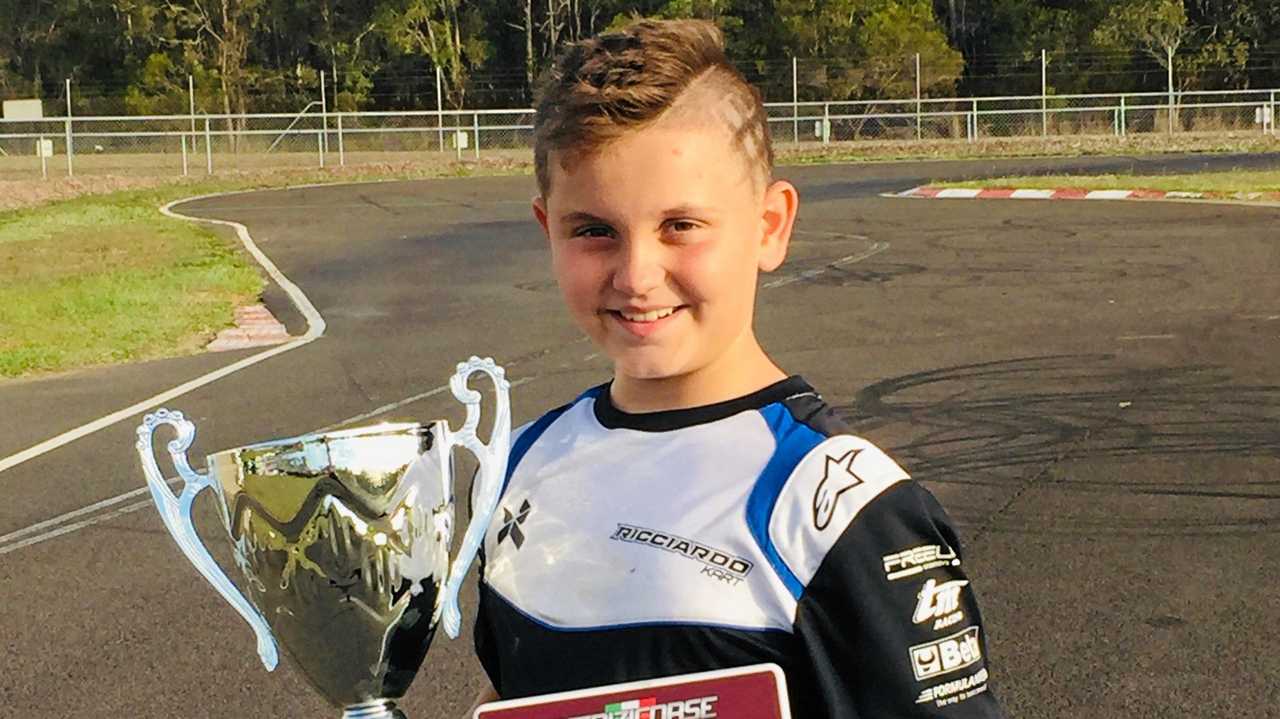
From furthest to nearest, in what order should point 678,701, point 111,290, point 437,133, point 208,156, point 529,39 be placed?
point 529,39, point 437,133, point 208,156, point 111,290, point 678,701

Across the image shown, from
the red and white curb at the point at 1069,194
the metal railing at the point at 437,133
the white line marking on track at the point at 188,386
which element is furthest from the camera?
the metal railing at the point at 437,133

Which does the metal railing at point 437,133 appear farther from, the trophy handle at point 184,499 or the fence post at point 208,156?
the trophy handle at point 184,499

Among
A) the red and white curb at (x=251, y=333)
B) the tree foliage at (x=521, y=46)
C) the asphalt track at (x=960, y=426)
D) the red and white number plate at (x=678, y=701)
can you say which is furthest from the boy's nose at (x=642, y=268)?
the tree foliage at (x=521, y=46)

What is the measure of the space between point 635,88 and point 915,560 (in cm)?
61

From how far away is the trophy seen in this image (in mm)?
2148

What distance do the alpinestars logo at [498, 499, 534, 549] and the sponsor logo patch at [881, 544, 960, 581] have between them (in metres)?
0.49

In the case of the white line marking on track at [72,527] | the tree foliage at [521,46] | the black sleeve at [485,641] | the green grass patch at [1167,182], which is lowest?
the white line marking on track at [72,527]

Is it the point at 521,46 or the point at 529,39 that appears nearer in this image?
the point at 529,39

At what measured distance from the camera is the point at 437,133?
5044cm

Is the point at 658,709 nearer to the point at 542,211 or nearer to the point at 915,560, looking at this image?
the point at 915,560

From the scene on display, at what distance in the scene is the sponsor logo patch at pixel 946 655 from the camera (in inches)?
73.5

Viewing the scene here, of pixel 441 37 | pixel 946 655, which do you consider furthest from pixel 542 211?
pixel 441 37

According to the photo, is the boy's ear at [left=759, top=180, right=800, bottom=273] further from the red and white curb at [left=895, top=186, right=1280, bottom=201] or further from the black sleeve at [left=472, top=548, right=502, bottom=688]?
the red and white curb at [left=895, top=186, right=1280, bottom=201]

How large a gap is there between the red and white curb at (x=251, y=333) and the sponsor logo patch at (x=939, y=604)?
12179mm
